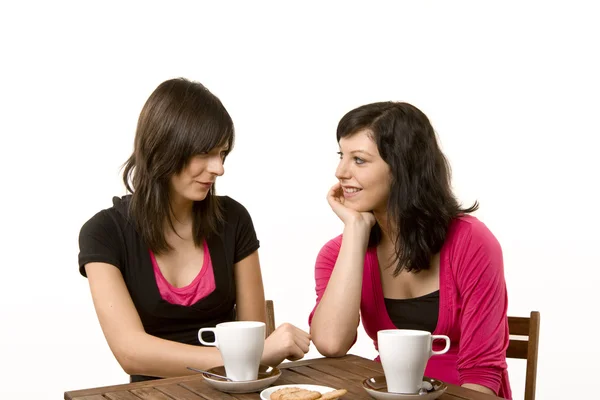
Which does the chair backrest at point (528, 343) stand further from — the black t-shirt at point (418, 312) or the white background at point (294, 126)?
the white background at point (294, 126)

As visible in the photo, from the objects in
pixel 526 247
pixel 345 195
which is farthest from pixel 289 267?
pixel 345 195

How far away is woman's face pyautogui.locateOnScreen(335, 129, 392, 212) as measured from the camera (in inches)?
69.7

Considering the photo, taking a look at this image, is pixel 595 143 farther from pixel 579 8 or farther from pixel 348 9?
pixel 348 9

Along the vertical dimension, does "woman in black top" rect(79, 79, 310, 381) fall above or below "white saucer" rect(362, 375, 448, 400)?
above

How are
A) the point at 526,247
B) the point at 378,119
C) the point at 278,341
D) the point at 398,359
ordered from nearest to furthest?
the point at 398,359 → the point at 278,341 → the point at 378,119 → the point at 526,247

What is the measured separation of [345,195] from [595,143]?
1701 millimetres

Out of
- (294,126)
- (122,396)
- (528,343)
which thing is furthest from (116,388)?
(294,126)

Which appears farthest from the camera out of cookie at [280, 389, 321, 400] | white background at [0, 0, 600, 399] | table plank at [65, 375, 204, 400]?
white background at [0, 0, 600, 399]

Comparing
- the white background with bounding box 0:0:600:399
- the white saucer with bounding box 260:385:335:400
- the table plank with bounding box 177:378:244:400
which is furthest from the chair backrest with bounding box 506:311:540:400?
the white background with bounding box 0:0:600:399

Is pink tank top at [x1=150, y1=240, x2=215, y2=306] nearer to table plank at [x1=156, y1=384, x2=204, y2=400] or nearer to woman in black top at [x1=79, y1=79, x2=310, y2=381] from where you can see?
woman in black top at [x1=79, y1=79, x2=310, y2=381]

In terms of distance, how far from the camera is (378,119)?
5.84ft

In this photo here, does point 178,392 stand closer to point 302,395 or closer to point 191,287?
point 302,395

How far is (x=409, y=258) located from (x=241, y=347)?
0.61 metres

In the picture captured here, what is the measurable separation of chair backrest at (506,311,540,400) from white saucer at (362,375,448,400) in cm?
56
